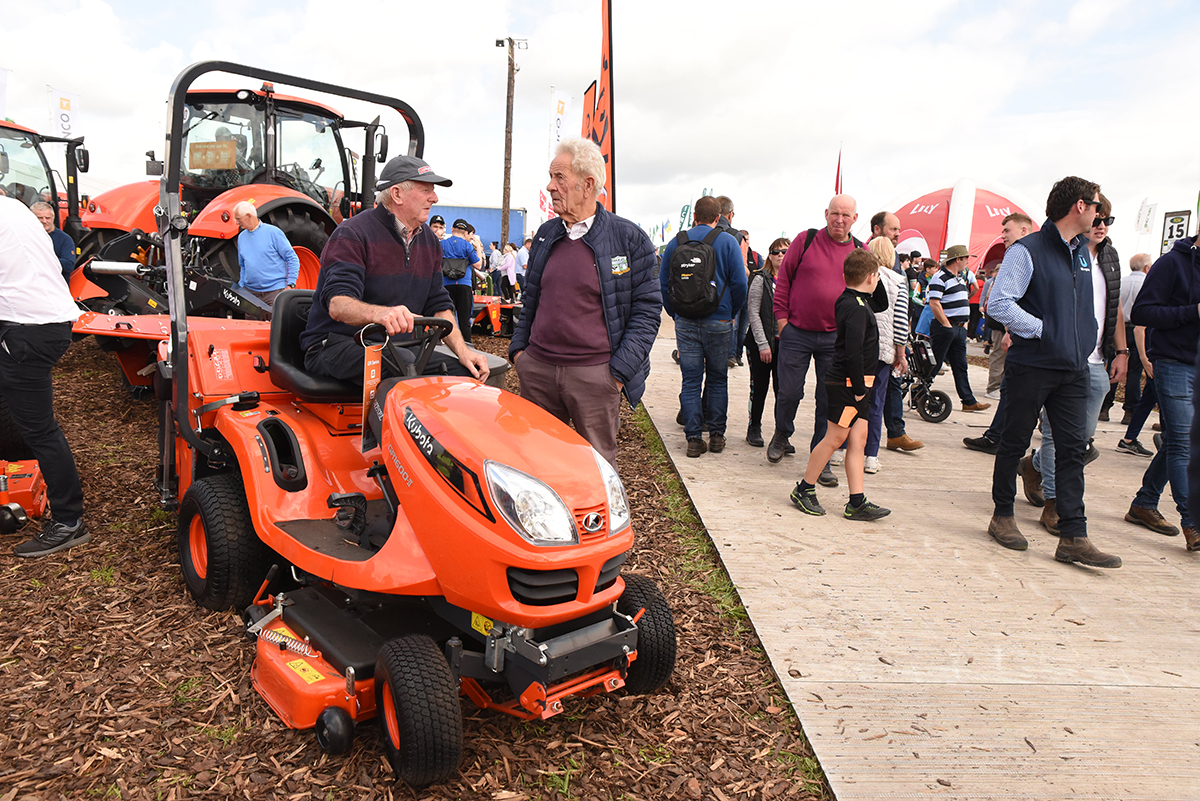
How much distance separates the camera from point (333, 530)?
2814 millimetres

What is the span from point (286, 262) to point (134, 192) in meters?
2.95

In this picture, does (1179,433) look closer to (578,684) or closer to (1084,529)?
(1084,529)

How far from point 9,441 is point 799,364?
4.76 meters

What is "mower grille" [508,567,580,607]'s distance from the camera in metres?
2.14

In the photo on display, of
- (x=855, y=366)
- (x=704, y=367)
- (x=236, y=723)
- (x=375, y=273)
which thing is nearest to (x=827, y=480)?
(x=855, y=366)

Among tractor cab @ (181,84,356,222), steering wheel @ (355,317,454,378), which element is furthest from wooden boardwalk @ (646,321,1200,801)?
tractor cab @ (181,84,356,222)

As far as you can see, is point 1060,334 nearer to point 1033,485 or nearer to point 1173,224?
point 1033,485

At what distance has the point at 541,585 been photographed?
7.03 ft

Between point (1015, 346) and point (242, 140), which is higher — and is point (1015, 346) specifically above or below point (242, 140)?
below

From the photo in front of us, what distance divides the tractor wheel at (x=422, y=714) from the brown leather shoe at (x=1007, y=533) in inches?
133

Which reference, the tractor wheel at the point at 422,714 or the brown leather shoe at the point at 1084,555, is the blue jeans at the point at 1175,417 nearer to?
the brown leather shoe at the point at 1084,555

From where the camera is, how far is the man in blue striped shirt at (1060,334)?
399cm

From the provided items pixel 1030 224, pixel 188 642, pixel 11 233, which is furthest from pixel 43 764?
pixel 1030 224

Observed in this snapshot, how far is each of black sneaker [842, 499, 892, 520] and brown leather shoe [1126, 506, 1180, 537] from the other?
1633 mm
